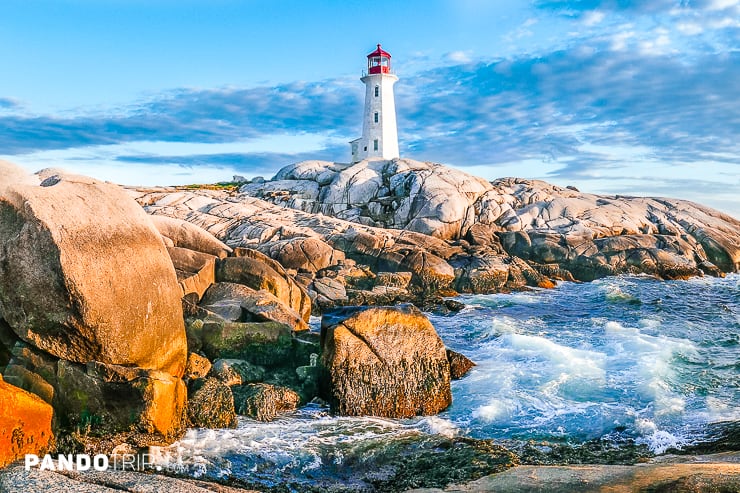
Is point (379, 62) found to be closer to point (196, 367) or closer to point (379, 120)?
point (379, 120)

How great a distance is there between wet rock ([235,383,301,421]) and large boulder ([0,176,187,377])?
6.18 ft

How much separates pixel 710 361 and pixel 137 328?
48.0 feet

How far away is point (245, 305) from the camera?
16500 mm

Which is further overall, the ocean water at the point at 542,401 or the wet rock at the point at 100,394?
the ocean water at the point at 542,401

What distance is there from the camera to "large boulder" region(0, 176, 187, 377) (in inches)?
379

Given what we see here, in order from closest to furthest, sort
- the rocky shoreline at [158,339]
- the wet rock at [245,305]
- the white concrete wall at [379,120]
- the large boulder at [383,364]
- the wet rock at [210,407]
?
the rocky shoreline at [158,339], the wet rock at [210,407], the large boulder at [383,364], the wet rock at [245,305], the white concrete wall at [379,120]

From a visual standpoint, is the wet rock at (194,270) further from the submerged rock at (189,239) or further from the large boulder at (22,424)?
the large boulder at (22,424)

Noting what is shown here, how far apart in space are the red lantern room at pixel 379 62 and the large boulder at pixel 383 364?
1868 inches

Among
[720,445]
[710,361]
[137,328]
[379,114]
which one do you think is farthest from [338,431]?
[379,114]

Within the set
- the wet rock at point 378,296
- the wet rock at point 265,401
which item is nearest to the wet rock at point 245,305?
the wet rock at point 265,401

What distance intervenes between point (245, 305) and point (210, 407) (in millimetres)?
5699

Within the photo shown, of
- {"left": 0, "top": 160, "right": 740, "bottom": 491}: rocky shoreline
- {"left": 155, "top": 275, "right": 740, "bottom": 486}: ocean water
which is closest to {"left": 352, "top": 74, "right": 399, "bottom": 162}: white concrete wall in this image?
{"left": 0, "top": 160, "right": 740, "bottom": 491}: rocky shoreline

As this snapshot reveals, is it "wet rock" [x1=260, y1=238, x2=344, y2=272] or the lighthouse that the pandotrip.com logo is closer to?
"wet rock" [x1=260, y1=238, x2=344, y2=272]

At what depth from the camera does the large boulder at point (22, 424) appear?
328 inches
